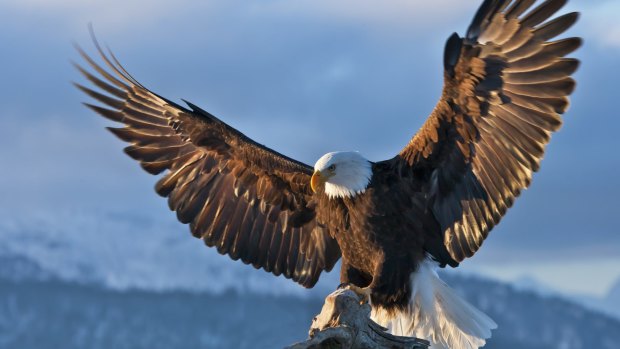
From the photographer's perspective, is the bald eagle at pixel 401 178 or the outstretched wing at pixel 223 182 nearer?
the bald eagle at pixel 401 178

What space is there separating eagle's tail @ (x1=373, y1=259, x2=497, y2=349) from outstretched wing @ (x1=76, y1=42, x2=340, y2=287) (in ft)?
3.15

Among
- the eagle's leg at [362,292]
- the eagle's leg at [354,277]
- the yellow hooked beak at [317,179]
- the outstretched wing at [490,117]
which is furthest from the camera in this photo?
the eagle's leg at [354,277]

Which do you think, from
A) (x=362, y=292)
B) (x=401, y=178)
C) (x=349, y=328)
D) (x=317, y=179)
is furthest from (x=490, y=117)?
(x=349, y=328)

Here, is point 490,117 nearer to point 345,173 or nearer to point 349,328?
point 345,173

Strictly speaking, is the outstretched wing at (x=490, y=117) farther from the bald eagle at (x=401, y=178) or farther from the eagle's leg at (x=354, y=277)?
the eagle's leg at (x=354, y=277)

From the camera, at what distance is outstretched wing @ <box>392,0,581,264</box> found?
8.80 meters

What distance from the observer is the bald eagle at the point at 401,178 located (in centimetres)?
889

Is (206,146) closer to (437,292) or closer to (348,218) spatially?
(348,218)

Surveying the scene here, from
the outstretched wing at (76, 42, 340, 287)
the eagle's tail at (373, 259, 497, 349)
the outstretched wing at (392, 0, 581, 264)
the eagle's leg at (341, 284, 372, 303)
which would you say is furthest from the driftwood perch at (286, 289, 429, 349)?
the outstretched wing at (76, 42, 340, 287)

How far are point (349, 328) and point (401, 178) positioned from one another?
1.66 meters

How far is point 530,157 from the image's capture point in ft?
29.6

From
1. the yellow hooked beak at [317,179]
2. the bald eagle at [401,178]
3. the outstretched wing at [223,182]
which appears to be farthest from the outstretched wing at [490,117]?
the outstretched wing at [223,182]

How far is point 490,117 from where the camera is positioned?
29.9 feet

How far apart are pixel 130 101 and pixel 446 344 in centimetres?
317
